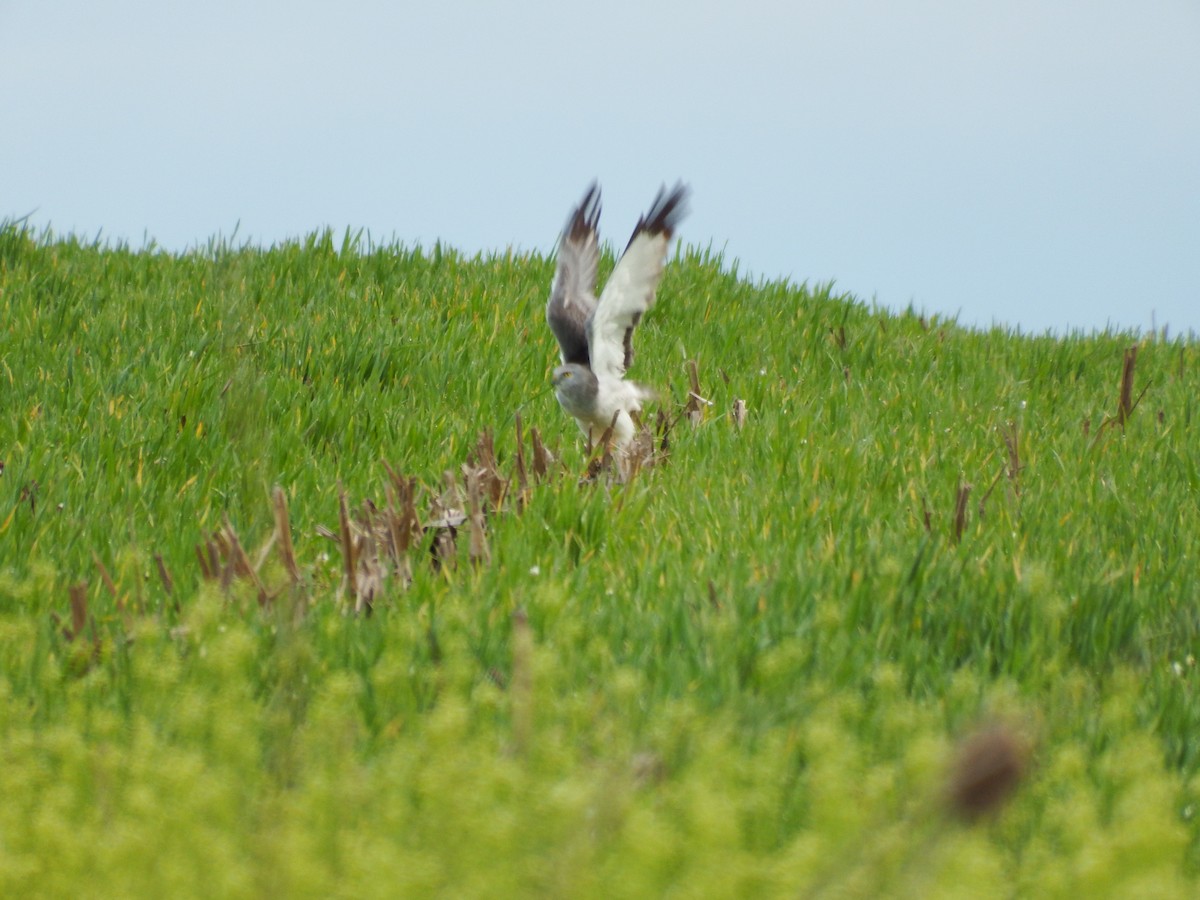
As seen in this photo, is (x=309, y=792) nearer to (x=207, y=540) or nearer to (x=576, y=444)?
(x=207, y=540)

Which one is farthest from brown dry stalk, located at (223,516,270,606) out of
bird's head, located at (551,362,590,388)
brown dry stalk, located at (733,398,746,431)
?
brown dry stalk, located at (733,398,746,431)

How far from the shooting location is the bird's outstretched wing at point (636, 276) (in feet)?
17.1

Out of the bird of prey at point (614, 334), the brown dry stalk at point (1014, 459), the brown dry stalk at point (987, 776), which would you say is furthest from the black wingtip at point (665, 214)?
the brown dry stalk at point (987, 776)

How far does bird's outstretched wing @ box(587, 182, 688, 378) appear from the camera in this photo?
5.21 m

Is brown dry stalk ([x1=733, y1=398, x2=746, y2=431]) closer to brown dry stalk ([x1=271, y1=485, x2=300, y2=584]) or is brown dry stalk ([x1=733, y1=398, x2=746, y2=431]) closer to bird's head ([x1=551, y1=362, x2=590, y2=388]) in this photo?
bird's head ([x1=551, y1=362, x2=590, y2=388])

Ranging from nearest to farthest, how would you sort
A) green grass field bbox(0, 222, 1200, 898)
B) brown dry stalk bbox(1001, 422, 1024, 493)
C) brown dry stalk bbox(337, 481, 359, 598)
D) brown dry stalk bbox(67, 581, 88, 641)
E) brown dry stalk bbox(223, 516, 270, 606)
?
green grass field bbox(0, 222, 1200, 898) → brown dry stalk bbox(67, 581, 88, 641) → brown dry stalk bbox(223, 516, 270, 606) → brown dry stalk bbox(337, 481, 359, 598) → brown dry stalk bbox(1001, 422, 1024, 493)

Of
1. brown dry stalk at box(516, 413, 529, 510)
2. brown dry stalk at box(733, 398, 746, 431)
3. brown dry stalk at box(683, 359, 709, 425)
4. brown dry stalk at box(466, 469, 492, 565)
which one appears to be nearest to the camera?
brown dry stalk at box(466, 469, 492, 565)

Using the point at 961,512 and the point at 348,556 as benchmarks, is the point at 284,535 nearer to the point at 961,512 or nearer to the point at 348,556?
the point at 348,556

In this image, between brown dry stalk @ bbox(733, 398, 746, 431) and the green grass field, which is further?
brown dry stalk @ bbox(733, 398, 746, 431)

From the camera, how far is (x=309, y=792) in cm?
182

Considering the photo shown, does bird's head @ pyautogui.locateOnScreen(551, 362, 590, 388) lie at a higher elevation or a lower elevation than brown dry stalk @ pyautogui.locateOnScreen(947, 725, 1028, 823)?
higher

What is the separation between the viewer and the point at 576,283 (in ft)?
19.3

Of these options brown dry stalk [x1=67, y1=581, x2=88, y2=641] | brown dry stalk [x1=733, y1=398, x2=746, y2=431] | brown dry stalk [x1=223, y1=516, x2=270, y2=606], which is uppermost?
brown dry stalk [x1=733, y1=398, x2=746, y2=431]

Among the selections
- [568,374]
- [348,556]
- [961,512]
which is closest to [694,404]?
[568,374]
